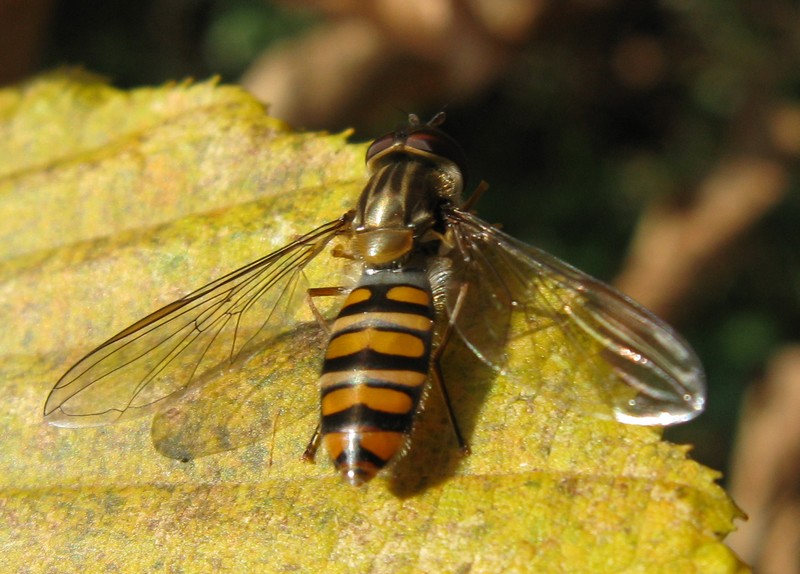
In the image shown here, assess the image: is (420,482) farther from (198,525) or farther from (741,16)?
(741,16)

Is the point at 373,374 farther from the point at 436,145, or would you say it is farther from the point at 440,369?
the point at 436,145

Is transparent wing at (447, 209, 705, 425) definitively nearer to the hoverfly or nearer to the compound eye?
the hoverfly

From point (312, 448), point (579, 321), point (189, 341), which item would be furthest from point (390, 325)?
point (189, 341)

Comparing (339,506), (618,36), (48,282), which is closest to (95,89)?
(48,282)

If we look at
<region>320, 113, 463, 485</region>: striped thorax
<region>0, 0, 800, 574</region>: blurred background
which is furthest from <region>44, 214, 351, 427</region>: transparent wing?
<region>0, 0, 800, 574</region>: blurred background

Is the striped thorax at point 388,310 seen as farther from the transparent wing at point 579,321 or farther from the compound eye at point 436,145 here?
the transparent wing at point 579,321

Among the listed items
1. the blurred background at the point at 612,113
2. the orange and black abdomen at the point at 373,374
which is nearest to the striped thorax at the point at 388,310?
the orange and black abdomen at the point at 373,374
